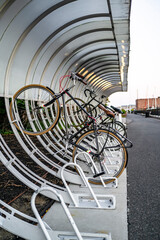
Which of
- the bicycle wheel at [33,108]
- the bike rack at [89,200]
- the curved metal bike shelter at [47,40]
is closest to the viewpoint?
the bike rack at [89,200]

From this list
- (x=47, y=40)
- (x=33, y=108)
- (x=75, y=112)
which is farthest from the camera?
(x=75, y=112)

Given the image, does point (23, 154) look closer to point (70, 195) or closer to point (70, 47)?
point (70, 47)

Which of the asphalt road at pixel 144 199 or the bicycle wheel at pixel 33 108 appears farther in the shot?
the bicycle wheel at pixel 33 108

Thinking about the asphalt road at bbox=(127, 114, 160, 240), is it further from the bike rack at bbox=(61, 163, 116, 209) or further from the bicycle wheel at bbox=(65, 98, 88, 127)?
the bicycle wheel at bbox=(65, 98, 88, 127)

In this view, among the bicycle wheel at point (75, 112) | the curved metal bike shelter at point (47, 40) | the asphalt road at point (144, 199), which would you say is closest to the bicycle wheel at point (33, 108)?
the curved metal bike shelter at point (47, 40)

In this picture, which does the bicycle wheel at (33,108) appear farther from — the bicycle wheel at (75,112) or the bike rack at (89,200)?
the bike rack at (89,200)

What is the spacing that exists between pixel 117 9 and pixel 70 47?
7.81 feet

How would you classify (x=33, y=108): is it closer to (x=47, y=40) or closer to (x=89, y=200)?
(x=47, y=40)

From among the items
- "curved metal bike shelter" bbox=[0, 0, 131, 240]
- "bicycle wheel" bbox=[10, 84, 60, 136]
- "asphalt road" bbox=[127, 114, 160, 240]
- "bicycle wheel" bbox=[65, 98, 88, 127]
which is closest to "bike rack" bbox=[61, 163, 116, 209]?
"curved metal bike shelter" bbox=[0, 0, 131, 240]

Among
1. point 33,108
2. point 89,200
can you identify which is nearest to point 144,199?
point 89,200

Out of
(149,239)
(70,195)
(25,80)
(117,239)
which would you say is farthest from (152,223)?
(25,80)

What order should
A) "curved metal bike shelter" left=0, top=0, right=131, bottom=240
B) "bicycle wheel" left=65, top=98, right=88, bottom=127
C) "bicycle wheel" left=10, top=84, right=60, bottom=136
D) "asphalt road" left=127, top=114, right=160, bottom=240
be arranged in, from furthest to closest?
1. "bicycle wheel" left=65, top=98, right=88, bottom=127
2. "bicycle wheel" left=10, top=84, right=60, bottom=136
3. "curved metal bike shelter" left=0, top=0, right=131, bottom=240
4. "asphalt road" left=127, top=114, right=160, bottom=240

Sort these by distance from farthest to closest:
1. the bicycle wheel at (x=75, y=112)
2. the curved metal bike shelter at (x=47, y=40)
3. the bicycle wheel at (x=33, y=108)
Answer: the bicycle wheel at (x=75, y=112)
the bicycle wheel at (x=33, y=108)
the curved metal bike shelter at (x=47, y=40)

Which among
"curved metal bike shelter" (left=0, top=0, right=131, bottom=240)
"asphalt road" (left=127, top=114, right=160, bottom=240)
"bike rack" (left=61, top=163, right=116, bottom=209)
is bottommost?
"asphalt road" (left=127, top=114, right=160, bottom=240)
